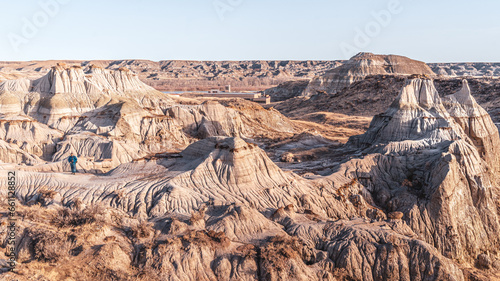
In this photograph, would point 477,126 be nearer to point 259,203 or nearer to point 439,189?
point 439,189

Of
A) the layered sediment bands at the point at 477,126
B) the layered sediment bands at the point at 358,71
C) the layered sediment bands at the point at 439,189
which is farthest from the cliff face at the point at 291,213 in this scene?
the layered sediment bands at the point at 358,71

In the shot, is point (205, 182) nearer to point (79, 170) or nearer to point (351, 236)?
point (351, 236)

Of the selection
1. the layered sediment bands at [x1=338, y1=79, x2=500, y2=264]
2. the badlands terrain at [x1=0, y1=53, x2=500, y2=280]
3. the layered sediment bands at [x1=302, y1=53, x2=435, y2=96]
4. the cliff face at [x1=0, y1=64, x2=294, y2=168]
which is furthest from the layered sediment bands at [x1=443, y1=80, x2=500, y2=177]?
the layered sediment bands at [x1=302, y1=53, x2=435, y2=96]

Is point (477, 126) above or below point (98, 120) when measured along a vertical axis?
above

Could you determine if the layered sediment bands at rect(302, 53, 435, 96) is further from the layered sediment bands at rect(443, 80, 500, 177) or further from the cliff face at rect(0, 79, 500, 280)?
the cliff face at rect(0, 79, 500, 280)

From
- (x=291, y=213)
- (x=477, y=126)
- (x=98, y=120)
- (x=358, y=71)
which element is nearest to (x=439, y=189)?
(x=291, y=213)

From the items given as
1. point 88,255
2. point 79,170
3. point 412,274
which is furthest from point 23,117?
point 412,274

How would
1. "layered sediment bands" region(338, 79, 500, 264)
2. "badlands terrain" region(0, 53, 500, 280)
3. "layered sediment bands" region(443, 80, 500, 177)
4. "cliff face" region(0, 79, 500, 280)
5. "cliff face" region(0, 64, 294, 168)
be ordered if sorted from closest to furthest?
"badlands terrain" region(0, 53, 500, 280) → "cliff face" region(0, 79, 500, 280) → "layered sediment bands" region(338, 79, 500, 264) → "layered sediment bands" region(443, 80, 500, 177) → "cliff face" region(0, 64, 294, 168)

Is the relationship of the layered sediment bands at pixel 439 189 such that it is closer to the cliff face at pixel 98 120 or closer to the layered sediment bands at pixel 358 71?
the cliff face at pixel 98 120
